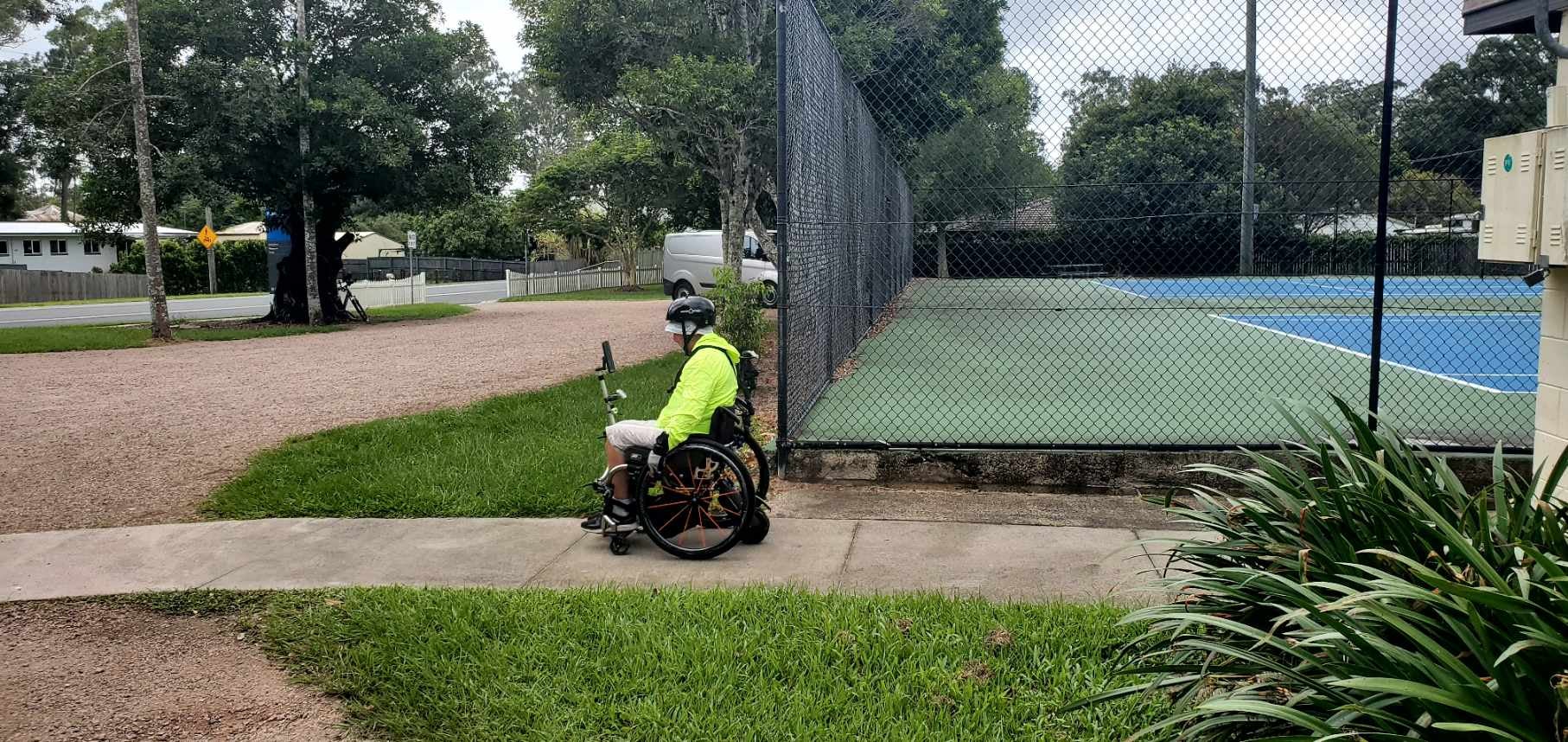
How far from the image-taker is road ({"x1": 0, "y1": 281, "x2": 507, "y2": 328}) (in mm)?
26750

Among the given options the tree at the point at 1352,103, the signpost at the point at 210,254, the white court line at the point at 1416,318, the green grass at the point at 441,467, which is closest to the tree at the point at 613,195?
the signpost at the point at 210,254

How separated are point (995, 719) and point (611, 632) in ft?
5.27

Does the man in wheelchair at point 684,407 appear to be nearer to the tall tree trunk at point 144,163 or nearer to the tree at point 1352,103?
the tree at point 1352,103

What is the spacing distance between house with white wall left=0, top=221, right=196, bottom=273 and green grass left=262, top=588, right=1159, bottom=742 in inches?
2103

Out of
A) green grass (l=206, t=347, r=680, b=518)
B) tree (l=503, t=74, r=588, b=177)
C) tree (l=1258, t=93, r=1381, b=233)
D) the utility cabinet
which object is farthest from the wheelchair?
tree (l=503, t=74, r=588, b=177)

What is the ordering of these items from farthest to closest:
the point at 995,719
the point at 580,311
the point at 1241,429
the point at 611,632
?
the point at 580,311 < the point at 1241,429 < the point at 611,632 < the point at 995,719

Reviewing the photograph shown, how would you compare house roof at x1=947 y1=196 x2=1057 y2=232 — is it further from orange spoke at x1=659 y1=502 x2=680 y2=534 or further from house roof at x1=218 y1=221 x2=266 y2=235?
house roof at x1=218 y1=221 x2=266 y2=235

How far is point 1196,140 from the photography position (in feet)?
23.6

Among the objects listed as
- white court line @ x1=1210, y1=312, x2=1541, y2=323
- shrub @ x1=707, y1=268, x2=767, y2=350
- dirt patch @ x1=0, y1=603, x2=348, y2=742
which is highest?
shrub @ x1=707, y1=268, x2=767, y2=350

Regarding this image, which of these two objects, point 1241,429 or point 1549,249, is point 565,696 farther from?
point 1241,429

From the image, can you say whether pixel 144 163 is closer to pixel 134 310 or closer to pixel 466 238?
pixel 134 310

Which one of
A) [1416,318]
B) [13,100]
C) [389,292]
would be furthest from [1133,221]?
[13,100]

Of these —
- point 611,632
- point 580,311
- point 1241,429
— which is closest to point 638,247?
point 580,311

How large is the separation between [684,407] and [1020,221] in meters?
3.44
